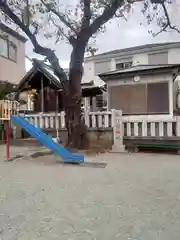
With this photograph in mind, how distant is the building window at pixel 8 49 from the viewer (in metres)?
20.1

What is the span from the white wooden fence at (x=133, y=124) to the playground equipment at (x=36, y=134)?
334 centimetres

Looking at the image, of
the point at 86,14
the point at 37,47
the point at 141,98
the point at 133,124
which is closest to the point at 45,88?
the point at 141,98

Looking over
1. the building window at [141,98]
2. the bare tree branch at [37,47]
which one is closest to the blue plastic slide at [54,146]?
the bare tree branch at [37,47]

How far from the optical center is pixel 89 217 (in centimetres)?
427

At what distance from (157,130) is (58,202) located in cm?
732

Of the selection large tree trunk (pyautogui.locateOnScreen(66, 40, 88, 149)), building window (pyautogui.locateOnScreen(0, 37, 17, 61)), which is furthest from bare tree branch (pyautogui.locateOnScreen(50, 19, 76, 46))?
building window (pyautogui.locateOnScreen(0, 37, 17, 61))

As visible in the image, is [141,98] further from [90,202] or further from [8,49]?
[8,49]

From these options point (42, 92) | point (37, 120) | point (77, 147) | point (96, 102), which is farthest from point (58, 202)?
point (96, 102)

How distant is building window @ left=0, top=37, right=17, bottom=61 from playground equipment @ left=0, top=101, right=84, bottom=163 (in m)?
10.8

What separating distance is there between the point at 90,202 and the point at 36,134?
192 inches

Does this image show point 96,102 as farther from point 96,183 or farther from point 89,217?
point 89,217

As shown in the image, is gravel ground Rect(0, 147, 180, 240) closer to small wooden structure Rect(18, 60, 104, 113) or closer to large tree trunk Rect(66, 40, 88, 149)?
large tree trunk Rect(66, 40, 88, 149)

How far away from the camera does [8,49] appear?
20.8 m

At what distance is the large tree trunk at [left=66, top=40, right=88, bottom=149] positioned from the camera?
11789 millimetres
